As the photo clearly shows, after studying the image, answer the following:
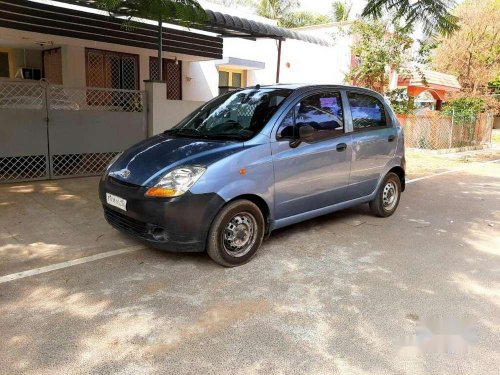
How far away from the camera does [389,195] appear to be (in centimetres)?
656

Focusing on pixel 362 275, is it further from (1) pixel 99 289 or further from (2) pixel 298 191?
(1) pixel 99 289

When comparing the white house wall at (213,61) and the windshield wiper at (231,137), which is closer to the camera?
the windshield wiper at (231,137)

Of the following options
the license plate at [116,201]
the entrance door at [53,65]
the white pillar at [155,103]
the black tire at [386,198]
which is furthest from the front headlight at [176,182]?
the entrance door at [53,65]

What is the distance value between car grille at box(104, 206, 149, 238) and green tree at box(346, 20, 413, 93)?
42.7 feet

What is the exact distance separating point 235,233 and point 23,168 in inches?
202

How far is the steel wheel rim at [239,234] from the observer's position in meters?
4.41

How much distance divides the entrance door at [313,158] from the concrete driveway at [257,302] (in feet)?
1.80

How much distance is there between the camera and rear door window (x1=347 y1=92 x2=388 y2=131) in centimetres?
571

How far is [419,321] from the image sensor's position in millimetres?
3506

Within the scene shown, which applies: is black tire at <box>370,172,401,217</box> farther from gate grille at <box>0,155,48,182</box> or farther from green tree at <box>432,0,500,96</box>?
green tree at <box>432,0,500,96</box>

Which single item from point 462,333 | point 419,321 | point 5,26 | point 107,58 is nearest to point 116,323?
point 419,321

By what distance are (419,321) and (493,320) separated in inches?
24.3

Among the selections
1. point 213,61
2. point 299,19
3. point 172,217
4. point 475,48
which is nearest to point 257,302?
point 172,217

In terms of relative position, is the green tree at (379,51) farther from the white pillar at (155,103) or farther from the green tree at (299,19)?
the green tree at (299,19)
